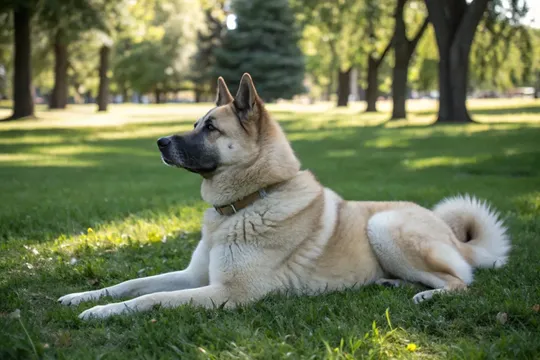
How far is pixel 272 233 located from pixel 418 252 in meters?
1.18

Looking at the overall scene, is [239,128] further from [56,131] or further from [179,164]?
[56,131]

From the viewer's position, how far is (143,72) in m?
69.6


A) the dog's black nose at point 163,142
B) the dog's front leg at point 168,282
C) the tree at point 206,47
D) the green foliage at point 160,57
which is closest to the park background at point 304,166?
the dog's front leg at point 168,282

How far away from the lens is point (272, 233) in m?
4.52

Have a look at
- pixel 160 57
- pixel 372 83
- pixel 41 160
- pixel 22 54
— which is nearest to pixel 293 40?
pixel 372 83

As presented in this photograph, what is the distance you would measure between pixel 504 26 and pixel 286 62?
2142 cm

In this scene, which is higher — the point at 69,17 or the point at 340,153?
the point at 69,17

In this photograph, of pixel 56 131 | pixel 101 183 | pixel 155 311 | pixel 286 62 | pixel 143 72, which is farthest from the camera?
pixel 143 72

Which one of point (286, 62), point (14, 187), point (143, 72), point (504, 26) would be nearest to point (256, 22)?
point (286, 62)

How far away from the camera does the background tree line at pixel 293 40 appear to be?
22.0m

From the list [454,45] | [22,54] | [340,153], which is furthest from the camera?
[22,54]

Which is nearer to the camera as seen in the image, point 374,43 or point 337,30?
point 337,30

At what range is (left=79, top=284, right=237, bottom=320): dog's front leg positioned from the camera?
407 centimetres

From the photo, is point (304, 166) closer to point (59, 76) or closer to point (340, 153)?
point (340, 153)
